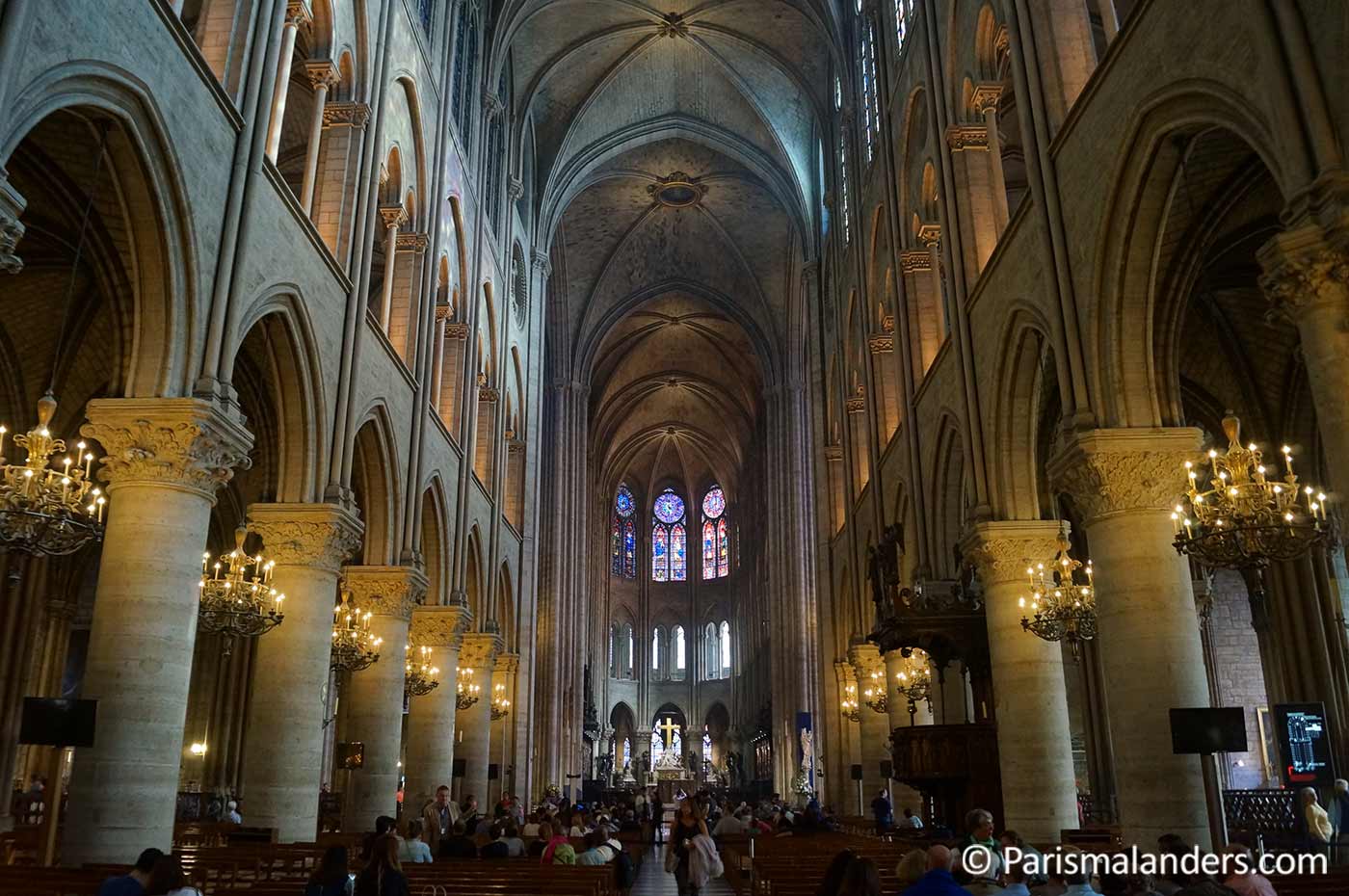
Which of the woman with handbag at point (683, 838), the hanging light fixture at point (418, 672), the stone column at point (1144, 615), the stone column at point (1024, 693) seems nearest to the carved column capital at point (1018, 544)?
the stone column at point (1024, 693)

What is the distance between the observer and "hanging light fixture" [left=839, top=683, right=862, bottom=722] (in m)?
25.0

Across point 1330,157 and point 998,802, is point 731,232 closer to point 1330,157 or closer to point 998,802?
point 998,802

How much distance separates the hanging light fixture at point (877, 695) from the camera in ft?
74.2

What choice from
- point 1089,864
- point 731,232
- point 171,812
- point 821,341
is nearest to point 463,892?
point 171,812

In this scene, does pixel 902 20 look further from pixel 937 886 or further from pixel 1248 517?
pixel 937 886

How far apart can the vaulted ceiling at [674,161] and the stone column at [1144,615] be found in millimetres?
18495

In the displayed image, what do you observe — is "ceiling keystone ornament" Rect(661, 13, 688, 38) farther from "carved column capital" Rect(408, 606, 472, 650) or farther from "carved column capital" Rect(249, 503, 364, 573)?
"carved column capital" Rect(249, 503, 364, 573)

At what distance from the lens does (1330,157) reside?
6480mm

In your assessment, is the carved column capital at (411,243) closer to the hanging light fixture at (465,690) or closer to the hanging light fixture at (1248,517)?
the hanging light fixture at (465,690)

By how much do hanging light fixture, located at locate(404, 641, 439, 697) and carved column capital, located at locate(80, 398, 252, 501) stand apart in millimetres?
9397

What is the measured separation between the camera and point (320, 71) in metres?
14.5

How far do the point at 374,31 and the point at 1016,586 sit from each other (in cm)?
1220

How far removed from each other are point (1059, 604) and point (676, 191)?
27.1 meters

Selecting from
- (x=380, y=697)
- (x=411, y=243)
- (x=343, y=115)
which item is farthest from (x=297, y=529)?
(x=411, y=243)
